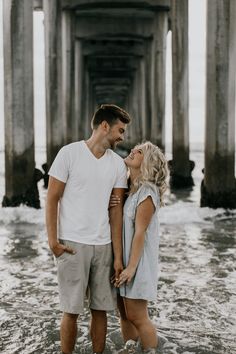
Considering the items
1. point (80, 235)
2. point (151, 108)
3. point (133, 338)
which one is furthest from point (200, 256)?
point (151, 108)

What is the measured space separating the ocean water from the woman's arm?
0.85 m

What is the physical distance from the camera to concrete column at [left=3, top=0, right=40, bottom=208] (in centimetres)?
1162

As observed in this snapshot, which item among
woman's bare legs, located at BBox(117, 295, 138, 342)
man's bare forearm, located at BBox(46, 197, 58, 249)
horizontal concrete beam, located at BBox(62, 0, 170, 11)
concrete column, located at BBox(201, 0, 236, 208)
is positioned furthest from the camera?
horizontal concrete beam, located at BBox(62, 0, 170, 11)

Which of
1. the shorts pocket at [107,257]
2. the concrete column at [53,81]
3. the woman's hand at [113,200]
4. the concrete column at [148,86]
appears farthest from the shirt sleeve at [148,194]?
the concrete column at [148,86]

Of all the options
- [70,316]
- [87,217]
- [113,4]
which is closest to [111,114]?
[87,217]

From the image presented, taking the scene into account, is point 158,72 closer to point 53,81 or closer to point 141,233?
point 53,81

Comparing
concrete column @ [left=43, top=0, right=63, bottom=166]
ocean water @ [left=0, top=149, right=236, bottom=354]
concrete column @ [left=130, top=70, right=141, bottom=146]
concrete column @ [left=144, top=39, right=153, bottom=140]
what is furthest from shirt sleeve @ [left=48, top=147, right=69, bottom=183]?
concrete column @ [left=130, top=70, right=141, bottom=146]

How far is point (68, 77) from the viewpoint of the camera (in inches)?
891

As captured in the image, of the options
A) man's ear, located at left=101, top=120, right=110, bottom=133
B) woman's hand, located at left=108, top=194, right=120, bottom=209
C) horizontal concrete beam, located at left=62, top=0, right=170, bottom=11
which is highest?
horizontal concrete beam, located at left=62, top=0, right=170, bottom=11

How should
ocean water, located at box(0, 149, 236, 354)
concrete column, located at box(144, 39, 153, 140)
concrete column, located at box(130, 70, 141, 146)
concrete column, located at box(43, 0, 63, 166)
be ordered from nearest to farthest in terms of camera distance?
ocean water, located at box(0, 149, 236, 354) < concrete column, located at box(43, 0, 63, 166) < concrete column, located at box(144, 39, 153, 140) < concrete column, located at box(130, 70, 141, 146)

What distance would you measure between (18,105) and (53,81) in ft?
26.4

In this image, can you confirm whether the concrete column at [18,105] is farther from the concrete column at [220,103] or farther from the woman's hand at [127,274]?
the woman's hand at [127,274]

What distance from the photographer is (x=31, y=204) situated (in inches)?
461

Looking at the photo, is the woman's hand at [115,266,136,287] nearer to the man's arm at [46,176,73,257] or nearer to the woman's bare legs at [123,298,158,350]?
the woman's bare legs at [123,298,158,350]
